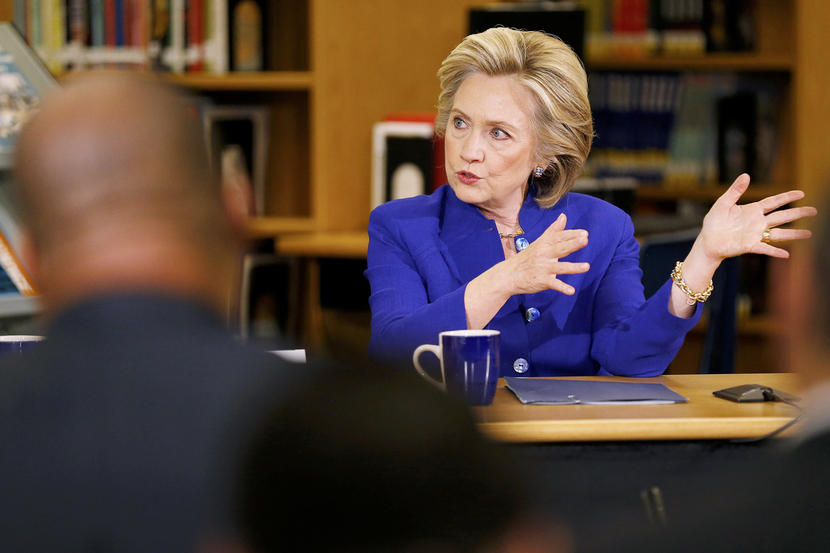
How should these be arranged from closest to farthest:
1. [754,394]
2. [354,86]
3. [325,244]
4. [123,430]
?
[123,430] → [754,394] → [325,244] → [354,86]

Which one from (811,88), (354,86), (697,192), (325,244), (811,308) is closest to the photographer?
(811,308)

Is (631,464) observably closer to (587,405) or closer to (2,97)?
(587,405)

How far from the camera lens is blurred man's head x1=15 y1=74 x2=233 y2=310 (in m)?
0.70

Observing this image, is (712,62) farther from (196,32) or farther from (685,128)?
(196,32)

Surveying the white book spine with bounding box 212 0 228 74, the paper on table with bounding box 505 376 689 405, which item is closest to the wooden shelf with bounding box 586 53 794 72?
the white book spine with bounding box 212 0 228 74

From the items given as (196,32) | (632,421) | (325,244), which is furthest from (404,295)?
(196,32)

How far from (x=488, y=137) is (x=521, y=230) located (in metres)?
0.19

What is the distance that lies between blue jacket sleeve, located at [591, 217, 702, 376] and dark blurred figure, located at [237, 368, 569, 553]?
1228mm

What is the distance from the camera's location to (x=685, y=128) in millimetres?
4242

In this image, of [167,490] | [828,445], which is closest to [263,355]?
[167,490]

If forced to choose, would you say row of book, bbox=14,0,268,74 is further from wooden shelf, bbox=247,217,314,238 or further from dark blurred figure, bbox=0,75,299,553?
dark blurred figure, bbox=0,75,299,553

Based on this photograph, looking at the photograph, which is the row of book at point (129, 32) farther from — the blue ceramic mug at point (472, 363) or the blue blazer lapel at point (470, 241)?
the blue ceramic mug at point (472, 363)

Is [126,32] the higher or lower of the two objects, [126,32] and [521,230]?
the higher

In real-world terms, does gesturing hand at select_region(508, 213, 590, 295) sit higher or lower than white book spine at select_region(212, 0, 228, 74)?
lower
